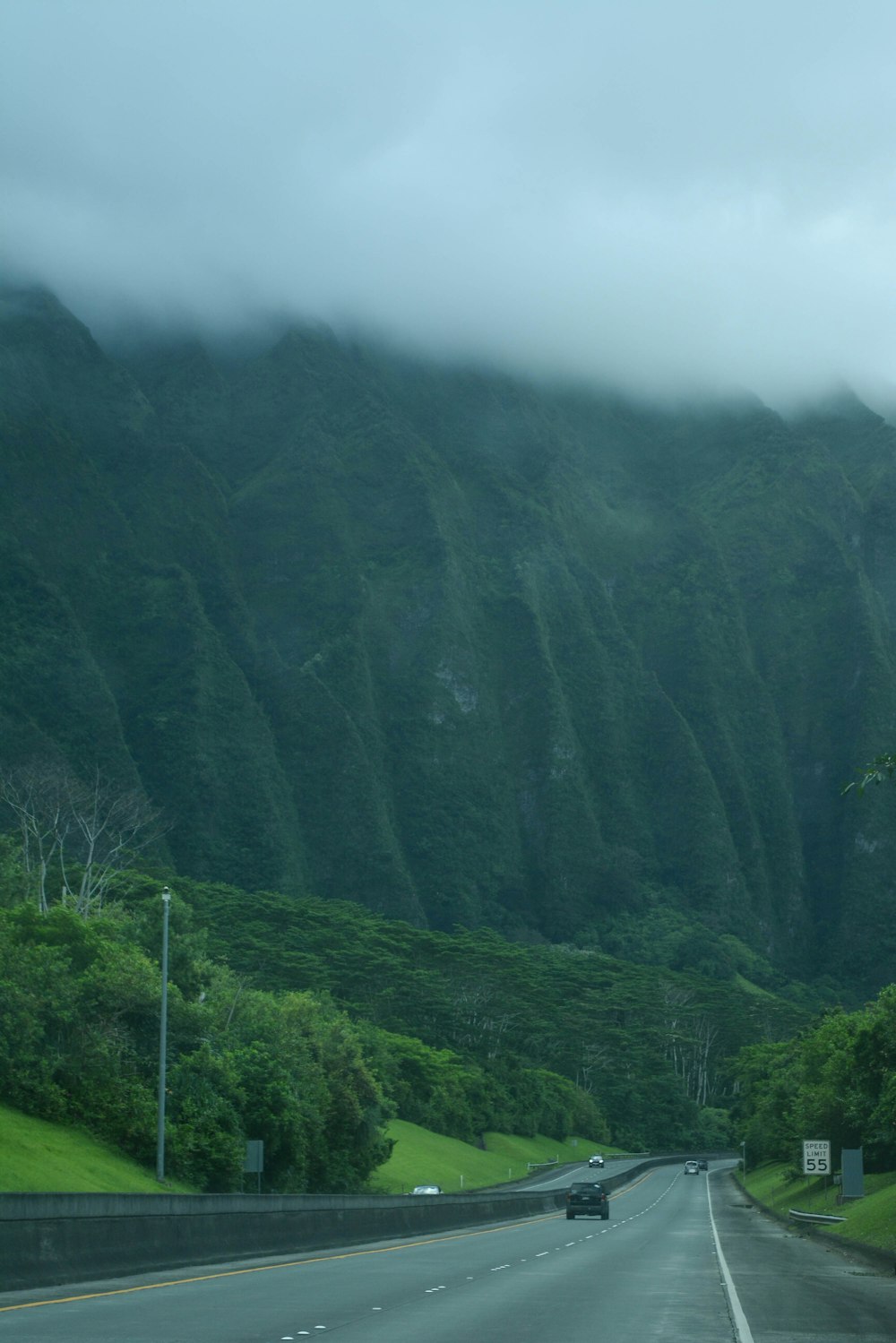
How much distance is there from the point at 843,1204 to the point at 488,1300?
33.8 metres

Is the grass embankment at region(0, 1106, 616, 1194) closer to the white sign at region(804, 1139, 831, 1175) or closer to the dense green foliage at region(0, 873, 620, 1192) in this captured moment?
the dense green foliage at region(0, 873, 620, 1192)

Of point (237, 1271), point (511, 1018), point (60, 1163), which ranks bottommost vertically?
point (511, 1018)

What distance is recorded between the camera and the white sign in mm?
52219

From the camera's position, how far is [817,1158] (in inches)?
2071

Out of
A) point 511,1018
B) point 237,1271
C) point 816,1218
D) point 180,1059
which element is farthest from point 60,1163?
point 511,1018

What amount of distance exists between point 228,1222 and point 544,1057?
133430 millimetres

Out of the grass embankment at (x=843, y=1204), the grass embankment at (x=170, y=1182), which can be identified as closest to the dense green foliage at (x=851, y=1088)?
the grass embankment at (x=843, y=1204)

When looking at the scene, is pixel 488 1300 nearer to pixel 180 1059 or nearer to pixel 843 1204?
pixel 180 1059

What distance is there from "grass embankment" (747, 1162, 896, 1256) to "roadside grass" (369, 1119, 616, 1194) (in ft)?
52.7

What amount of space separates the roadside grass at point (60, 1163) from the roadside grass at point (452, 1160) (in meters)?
26.5

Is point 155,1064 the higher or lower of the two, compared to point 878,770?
lower

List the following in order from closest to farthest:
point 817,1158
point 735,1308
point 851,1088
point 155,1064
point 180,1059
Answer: point 735,1308 < point 155,1064 < point 180,1059 < point 817,1158 < point 851,1088

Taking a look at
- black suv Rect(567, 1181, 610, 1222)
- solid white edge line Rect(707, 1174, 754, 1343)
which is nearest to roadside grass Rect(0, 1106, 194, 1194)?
solid white edge line Rect(707, 1174, 754, 1343)

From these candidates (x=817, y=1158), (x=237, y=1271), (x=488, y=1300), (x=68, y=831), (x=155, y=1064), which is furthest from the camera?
(x=68, y=831)
